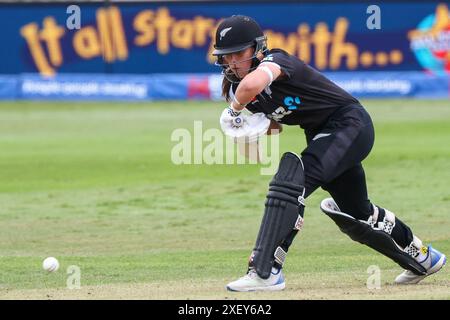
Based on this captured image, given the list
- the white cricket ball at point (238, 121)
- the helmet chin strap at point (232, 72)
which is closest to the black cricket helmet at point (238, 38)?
the helmet chin strap at point (232, 72)

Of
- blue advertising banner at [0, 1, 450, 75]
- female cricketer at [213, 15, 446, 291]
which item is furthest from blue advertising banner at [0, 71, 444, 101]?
female cricketer at [213, 15, 446, 291]

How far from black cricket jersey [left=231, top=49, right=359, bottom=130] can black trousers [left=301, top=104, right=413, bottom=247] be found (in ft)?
0.29

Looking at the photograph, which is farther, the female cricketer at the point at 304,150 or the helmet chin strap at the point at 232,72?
the helmet chin strap at the point at 232,72

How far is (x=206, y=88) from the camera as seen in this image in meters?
33.2

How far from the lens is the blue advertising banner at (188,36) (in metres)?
33.7

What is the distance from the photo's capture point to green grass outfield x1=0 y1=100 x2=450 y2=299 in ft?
26.7

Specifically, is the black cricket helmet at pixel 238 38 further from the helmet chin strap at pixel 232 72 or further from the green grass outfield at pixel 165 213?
the green grass outfield at pixel 165 213

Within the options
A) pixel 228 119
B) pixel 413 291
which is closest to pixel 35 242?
pixel 228 119

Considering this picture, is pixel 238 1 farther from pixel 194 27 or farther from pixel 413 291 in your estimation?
pixel 413 291

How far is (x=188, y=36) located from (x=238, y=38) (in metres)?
27.1

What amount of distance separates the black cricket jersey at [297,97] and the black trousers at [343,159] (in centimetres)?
9

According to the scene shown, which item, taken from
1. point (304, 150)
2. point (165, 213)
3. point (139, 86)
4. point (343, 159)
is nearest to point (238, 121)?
point (304, 150)

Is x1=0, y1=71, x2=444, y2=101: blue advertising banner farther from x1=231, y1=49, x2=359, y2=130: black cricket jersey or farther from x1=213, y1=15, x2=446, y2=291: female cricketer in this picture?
x1=231, y1=49, x2=359, y2=130: black cricket jersey
